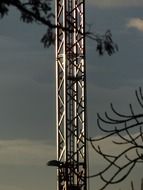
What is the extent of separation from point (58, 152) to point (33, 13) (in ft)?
65.5

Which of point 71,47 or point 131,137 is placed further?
point 71,47

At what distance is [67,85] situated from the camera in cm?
2517

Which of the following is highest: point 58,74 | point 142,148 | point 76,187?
point 58,74

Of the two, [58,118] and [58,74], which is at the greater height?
[58,74]

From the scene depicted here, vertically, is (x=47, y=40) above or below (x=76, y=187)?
above

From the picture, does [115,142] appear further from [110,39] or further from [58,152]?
[58,152]


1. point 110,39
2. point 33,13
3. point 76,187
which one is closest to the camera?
point 33,13

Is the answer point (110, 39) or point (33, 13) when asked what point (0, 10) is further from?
point (110, 39)

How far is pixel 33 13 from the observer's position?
5.48m

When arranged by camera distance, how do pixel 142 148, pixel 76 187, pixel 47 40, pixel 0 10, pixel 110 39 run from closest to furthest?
1. pixel 142 148
2. pixel 0 10
3. pixel 47 40
4. pixel 110 39
5. pixel 76 187

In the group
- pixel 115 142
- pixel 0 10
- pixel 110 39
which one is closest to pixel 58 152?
pixel 110 39

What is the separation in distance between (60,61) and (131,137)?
71.9 ft

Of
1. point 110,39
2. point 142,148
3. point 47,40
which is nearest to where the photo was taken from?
point 142,148

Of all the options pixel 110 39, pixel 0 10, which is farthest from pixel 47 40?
pixel 110 39
